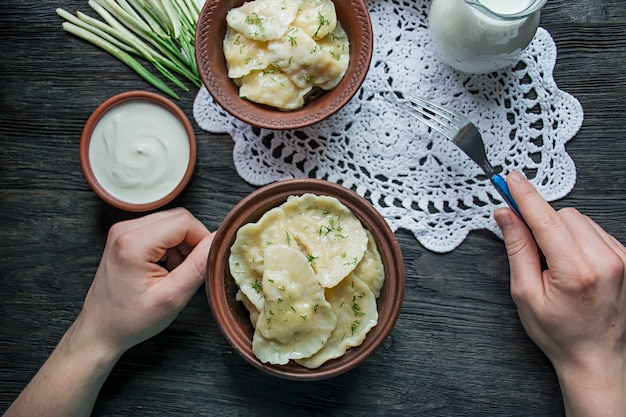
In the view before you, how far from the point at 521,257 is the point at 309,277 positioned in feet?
2.25

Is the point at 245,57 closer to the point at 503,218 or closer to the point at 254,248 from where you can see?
the point at 254,248

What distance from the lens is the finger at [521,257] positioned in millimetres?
1831

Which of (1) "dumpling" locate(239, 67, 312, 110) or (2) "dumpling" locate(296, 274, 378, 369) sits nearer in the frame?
(2) "dumpling" locate(296, 274, 378, 369)

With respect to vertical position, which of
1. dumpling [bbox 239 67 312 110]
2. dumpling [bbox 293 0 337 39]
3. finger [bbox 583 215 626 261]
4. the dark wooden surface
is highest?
dumpling [bbox 293 0 337 39]

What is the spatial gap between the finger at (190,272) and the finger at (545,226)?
935mm

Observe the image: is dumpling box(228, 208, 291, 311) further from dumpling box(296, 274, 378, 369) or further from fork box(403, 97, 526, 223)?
fork box(403, 97, 526, 223)

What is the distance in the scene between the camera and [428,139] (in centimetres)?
200

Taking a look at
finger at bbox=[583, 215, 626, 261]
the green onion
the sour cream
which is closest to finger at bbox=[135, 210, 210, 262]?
the sour cream

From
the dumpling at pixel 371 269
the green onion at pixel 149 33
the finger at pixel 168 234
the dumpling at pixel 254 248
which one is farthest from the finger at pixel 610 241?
the green onion at pixel 149 33

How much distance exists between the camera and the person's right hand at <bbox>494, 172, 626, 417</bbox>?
1.76 metres

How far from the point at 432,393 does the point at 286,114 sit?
3.37 feet

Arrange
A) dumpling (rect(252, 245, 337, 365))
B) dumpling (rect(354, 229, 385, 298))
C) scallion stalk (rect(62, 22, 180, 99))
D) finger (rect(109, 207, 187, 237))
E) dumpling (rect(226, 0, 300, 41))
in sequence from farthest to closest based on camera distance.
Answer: scallion stalk (rect(62, 22, 180, 99))
finger (rect(109, 207, 187, 237))
dumpling (rect(226, 0, 300, 41))
dumpling (rect(354, 229, 385, 298))
dumpling (rect(252, 245, 337, 365))

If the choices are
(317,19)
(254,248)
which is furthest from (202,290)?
(317,19)

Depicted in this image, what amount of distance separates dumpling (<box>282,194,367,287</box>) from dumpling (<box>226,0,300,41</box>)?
0.50 metres
